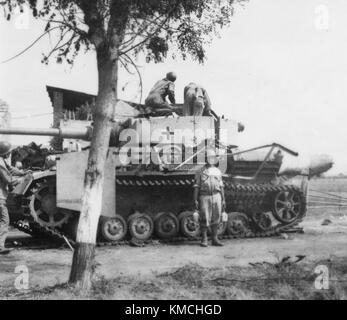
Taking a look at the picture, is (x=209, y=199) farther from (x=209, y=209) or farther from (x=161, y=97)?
(x=161, y=97)

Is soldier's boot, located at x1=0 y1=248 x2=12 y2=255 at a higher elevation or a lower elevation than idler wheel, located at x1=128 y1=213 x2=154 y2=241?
lower

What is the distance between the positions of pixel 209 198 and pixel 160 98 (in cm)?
301

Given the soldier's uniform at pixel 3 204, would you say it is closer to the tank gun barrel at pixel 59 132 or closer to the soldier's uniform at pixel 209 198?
the tank gun barrel at pixel 59 132

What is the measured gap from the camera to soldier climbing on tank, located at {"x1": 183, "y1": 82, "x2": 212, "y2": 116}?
1202 centimetres

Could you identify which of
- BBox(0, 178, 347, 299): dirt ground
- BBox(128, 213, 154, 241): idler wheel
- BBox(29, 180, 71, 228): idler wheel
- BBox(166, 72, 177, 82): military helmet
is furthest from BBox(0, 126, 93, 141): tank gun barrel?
BBox(0, 178, 347, 299): dirt ground

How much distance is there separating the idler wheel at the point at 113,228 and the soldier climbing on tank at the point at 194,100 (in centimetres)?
300

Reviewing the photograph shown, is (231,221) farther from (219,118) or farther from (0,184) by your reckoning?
(0,184)

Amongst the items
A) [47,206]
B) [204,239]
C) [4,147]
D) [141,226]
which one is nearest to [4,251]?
[47,206]

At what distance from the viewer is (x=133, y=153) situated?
11289mm

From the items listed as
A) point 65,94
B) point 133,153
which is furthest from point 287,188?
point 65,94

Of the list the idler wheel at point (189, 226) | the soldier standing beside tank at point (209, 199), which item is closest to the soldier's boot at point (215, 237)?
the soldier standing beside tank at point (209, 199)

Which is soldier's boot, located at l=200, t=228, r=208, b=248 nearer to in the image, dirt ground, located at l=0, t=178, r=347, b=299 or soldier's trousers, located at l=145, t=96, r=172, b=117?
dirt ground, located at l=0, t=178, r=347, b=299

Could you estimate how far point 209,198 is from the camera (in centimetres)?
1055

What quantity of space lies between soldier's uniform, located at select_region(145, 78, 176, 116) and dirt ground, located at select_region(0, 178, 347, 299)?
326 centimetres
